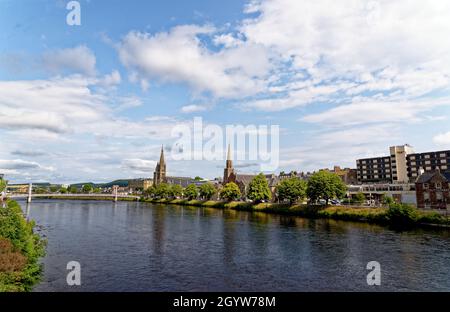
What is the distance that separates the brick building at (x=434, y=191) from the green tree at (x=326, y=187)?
19.7 metres

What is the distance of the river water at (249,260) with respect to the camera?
28.5 metres

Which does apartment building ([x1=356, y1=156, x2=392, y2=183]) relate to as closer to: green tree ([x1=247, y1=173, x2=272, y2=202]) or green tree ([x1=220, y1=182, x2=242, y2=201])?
green tree ([x1=247, y1=173, x2=272, y2=202])

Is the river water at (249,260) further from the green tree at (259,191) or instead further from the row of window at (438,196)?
the green tree at (259,191)

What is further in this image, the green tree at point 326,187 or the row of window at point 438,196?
the green tree at point 326,187

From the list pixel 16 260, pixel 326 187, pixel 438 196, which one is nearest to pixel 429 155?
pixel 438 196

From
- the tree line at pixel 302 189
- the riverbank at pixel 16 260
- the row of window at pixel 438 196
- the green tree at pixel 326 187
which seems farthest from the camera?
the tree line at pixel 302 189

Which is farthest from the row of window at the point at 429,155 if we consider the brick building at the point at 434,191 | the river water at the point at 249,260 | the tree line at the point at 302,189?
the river water at the point at 249,260

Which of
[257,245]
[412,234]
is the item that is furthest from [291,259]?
[412,234]
